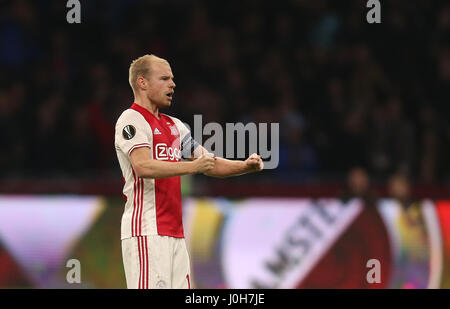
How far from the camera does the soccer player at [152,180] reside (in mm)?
5832

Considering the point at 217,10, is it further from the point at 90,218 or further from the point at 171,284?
the point at 171,284

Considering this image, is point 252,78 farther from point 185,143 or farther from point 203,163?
point 203,163

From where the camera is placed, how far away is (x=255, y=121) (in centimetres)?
1167

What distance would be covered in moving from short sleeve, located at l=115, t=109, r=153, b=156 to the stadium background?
3.98 m

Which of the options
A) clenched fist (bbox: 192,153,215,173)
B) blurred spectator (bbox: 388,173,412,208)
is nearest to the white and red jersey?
clenched fist (bbox: 192,153,215,173)

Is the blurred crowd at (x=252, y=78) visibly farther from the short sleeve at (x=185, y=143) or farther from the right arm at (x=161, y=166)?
the right arm at (x=161, y=166)

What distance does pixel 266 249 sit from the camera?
9883 mm

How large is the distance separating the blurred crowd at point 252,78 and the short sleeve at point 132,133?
4.60m

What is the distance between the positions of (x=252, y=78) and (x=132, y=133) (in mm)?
6764

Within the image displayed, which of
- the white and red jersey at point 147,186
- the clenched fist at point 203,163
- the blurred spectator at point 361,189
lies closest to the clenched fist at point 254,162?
the clenched fist at point 203,163

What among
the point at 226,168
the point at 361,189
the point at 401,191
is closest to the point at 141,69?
the point at 226,168

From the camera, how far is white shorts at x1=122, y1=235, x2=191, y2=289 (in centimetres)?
584

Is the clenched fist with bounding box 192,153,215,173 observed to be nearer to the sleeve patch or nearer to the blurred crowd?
the sleeve patch
